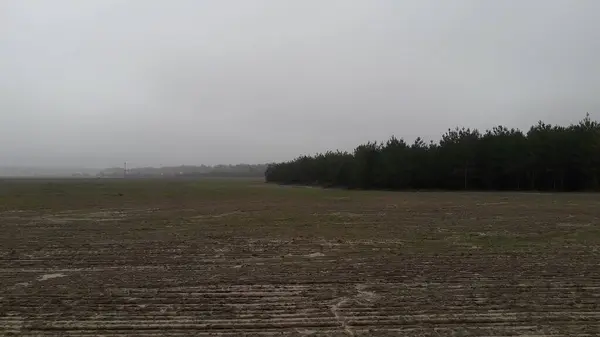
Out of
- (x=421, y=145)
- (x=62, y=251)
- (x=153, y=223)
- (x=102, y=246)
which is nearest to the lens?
(x=62, y=251)

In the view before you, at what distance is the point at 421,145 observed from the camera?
204ft

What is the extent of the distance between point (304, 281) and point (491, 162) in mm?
46458

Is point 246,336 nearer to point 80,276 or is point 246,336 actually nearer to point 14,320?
point 14,320

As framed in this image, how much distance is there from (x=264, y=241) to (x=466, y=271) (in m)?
6.48

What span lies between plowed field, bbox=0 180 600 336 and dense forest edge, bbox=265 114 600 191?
32.6m

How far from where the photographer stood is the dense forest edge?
152ft

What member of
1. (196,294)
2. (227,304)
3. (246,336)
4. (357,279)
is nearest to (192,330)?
(246,336)

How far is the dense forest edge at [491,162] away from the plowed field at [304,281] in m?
32.6

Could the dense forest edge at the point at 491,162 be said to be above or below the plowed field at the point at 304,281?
above

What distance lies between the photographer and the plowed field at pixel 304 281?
6.43 meters

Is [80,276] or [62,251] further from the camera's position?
[62,251]

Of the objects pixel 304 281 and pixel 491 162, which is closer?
pixel 304 281

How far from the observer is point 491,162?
50.5 meters

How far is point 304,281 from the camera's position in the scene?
8.92m
